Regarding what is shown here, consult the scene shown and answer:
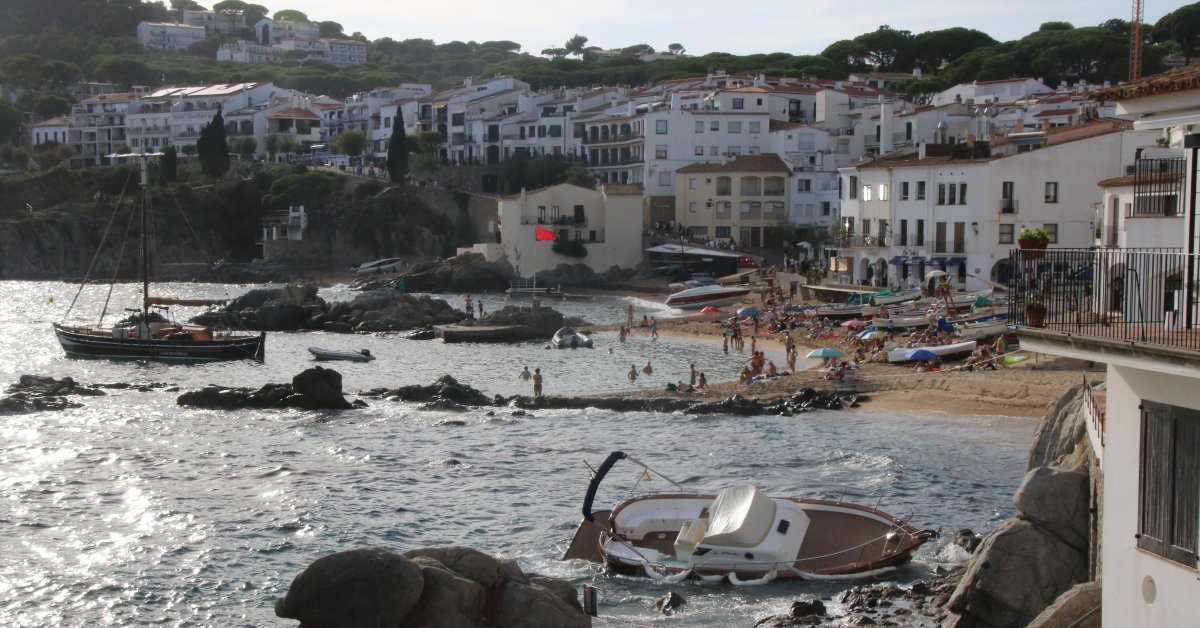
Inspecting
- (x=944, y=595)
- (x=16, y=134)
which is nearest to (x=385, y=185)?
(x=16, y=134)

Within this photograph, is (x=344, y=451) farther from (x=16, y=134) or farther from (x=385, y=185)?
(x=16, y=134)

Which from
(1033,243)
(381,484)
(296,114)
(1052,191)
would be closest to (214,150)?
(296,114)

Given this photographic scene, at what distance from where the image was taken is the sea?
20484 millimetres

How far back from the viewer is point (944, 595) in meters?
18.6

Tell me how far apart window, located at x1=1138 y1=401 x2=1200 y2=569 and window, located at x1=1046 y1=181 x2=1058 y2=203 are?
46.8 meters

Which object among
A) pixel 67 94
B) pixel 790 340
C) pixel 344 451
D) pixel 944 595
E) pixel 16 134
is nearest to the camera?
pixel 944 595

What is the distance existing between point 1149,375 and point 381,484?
21265 millimetres

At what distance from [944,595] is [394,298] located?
52910 millimetres

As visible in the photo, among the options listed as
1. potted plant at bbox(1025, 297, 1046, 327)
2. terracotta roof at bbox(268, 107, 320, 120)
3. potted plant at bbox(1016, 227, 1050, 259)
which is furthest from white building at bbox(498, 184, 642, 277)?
potted plant at bbox(1025, 297, 1046, 327)

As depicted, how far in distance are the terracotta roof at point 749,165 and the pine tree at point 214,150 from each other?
4858 centimetres

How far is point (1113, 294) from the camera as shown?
1052 centimetres

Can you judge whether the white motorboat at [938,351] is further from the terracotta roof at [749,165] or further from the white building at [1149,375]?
the terracotta roof at [749,165]

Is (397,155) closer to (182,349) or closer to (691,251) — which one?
(691,251)

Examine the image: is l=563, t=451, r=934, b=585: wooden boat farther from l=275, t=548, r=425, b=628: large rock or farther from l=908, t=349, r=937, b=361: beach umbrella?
l=908, t=349, r=937, b=361: beach umbrella
